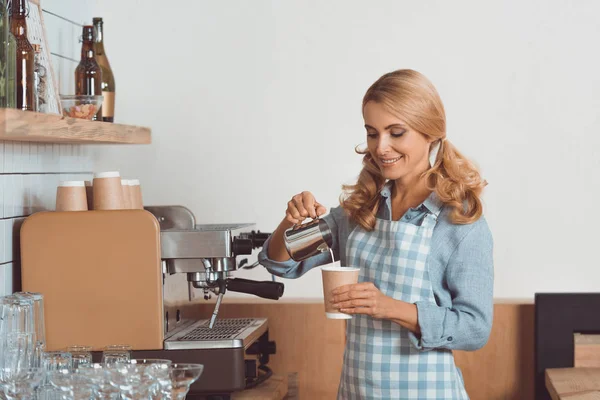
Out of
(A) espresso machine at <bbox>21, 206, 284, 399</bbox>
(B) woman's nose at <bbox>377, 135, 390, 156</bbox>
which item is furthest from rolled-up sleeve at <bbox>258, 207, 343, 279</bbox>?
(B) woman's nose at <bbox>377, 135, 390, 156</bbox>

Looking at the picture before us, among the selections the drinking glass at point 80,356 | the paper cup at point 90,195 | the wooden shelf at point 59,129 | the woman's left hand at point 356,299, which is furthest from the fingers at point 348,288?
the paper cup at point 90,195

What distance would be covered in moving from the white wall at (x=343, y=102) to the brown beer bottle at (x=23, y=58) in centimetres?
88

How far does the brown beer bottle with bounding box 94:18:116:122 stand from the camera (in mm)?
2434

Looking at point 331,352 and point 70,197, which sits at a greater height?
point 70,197

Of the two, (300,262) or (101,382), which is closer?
(101,382)

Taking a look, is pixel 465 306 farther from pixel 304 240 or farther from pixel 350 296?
pixel 304 240

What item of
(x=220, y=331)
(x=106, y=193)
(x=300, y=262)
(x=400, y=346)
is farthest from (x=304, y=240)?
(x=106, y=193)

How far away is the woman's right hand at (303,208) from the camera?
181 centimetres

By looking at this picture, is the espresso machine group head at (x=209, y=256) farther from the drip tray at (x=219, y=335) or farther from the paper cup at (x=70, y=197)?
the paper cup at (x=70, y=197)

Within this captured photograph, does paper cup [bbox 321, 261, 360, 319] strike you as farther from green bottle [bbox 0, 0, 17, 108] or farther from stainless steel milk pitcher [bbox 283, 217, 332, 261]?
green bottle [bbox 0, 0, 17, 108]

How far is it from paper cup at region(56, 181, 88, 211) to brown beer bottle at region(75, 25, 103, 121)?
42 centimetres

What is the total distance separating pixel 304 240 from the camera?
1.85 metres

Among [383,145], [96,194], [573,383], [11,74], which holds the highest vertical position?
[11,74]

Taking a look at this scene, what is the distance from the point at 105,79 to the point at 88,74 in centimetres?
10
